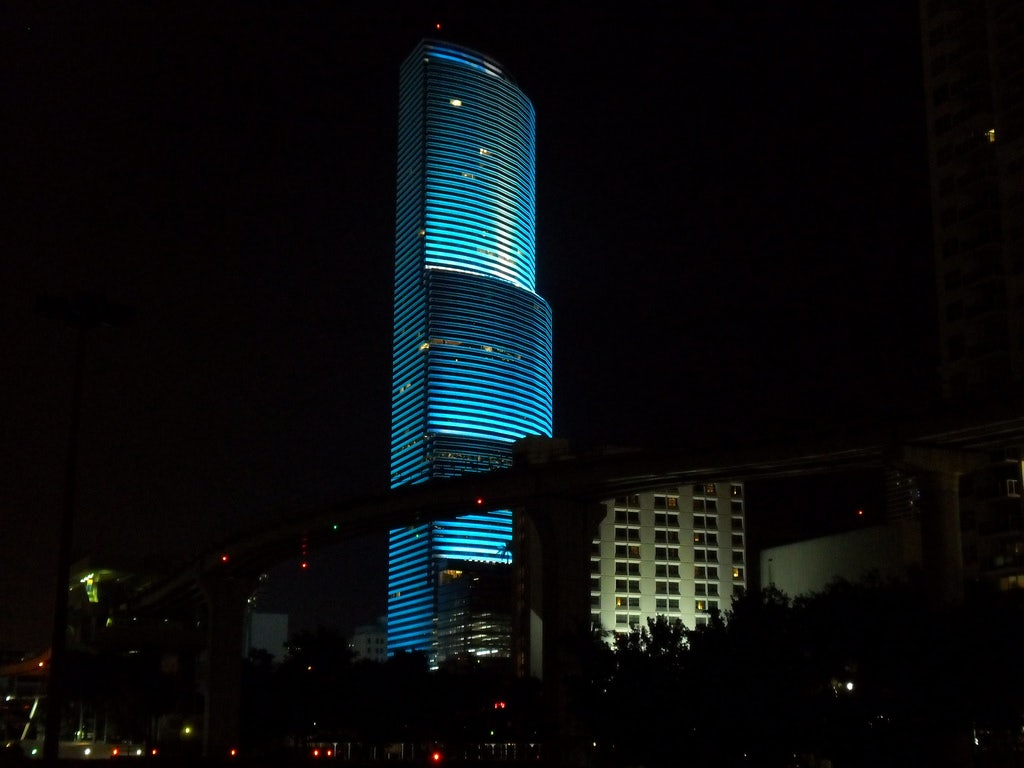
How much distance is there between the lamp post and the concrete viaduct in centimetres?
3376

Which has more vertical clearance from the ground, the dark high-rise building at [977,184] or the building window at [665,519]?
the dark high-rise building at [977,184]

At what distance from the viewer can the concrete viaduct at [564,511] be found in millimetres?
69812

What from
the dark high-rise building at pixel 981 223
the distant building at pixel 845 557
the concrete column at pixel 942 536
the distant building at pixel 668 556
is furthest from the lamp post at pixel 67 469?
the distant building at pixel 668 556

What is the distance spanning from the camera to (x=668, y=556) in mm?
188125

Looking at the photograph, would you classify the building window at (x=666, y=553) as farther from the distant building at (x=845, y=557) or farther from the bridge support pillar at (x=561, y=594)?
the bridge support pillar at (x=561, y=594)

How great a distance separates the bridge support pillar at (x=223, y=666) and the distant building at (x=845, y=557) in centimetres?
5731

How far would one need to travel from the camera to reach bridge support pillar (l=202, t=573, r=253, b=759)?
369 feet

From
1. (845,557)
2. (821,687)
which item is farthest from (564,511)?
(845,557)

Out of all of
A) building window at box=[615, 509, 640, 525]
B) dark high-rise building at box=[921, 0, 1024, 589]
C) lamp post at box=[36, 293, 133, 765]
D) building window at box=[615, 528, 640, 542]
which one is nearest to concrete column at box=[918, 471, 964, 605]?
dark high-rise building at box=[921, 0, 1024, 589]

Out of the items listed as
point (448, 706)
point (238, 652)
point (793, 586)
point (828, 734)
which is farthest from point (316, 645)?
point (828, 734)

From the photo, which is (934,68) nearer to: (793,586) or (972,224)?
(972,224)

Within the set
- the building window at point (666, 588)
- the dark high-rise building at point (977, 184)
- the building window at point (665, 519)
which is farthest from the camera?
the building window at point (665, 519)

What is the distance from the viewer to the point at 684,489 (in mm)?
192250

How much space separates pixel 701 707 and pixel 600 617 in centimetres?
12754
